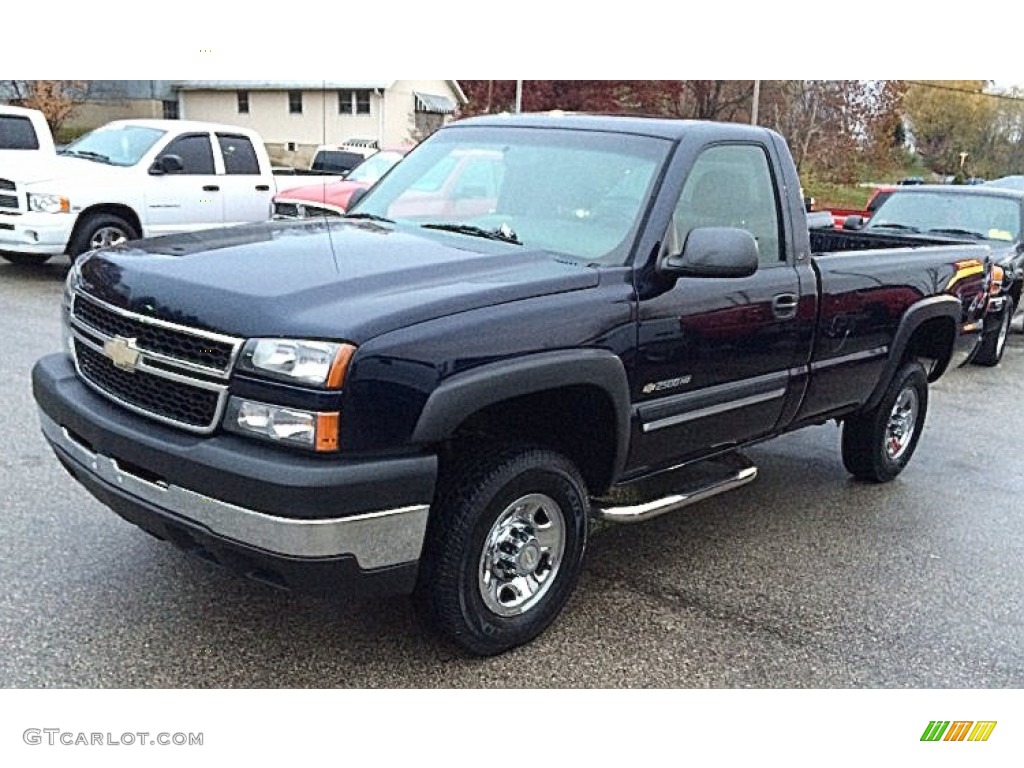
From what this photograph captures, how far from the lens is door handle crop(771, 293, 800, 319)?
4355mm

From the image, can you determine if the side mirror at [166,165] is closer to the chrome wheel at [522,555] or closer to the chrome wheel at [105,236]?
the chrome wheel at [105,236]

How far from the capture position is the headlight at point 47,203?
10.7 metres

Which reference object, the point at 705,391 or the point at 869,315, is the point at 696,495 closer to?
the point at 705,391

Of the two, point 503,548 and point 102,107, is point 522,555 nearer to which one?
point 503,548

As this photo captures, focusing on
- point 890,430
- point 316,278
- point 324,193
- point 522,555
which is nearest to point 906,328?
point 890,430

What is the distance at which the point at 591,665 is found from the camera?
3539mm

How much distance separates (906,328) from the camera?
17.6 feet

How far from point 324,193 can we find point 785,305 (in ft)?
24.3

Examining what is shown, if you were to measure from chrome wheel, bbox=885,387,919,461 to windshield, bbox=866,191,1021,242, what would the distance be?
4.40m

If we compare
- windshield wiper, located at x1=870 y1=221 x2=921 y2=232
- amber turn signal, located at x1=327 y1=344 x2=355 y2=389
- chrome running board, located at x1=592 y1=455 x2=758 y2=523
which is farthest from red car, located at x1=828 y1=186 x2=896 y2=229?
amber turn signal, located at x1=327 y1=344 x2=355 y2=389

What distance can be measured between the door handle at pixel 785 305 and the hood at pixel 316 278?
1108mm

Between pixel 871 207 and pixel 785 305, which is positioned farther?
pixel 871 207
